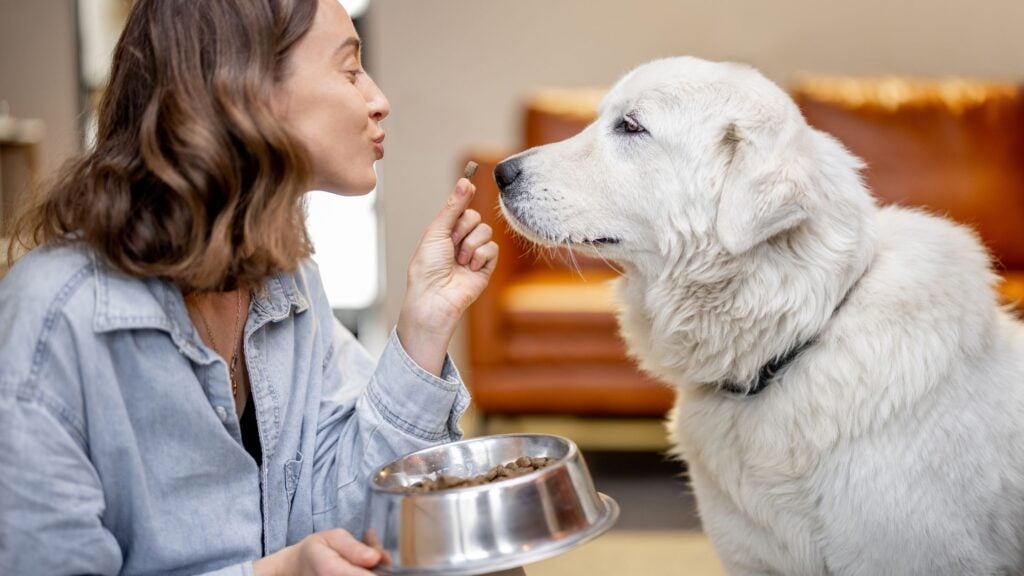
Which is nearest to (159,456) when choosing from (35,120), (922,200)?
(922,200)

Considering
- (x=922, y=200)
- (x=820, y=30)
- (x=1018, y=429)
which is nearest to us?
(x=1018, y=429)

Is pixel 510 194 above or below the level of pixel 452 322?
above

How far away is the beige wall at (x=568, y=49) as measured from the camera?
13.8 ft

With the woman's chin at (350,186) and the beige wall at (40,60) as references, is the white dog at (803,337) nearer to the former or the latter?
the woman's chin at (350,186)

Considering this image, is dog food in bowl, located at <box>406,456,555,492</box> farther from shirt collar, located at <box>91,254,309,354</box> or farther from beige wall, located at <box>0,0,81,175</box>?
beige wall, located at <box>0,0,81,175</box>

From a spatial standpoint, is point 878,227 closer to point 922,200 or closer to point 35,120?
point 922,200

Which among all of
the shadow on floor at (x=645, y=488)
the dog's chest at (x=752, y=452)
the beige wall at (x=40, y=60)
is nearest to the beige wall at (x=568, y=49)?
the shadow on floor at (x=645, y=488)

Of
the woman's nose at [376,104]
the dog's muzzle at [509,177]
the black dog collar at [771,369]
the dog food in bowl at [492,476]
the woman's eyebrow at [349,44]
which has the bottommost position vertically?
the dog food in bowl at [492,476]

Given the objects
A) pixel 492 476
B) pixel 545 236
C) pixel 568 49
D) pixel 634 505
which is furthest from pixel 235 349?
pixel 568 49

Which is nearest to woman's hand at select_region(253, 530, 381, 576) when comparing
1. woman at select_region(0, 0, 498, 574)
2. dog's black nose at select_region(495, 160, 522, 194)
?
woman at select_region(0, 0, 498, 574)

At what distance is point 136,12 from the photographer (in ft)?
3.87

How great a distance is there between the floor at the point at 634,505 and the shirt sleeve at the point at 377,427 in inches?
43.7

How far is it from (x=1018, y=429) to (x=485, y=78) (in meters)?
3.59

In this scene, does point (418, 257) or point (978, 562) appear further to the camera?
point (418, 257)
